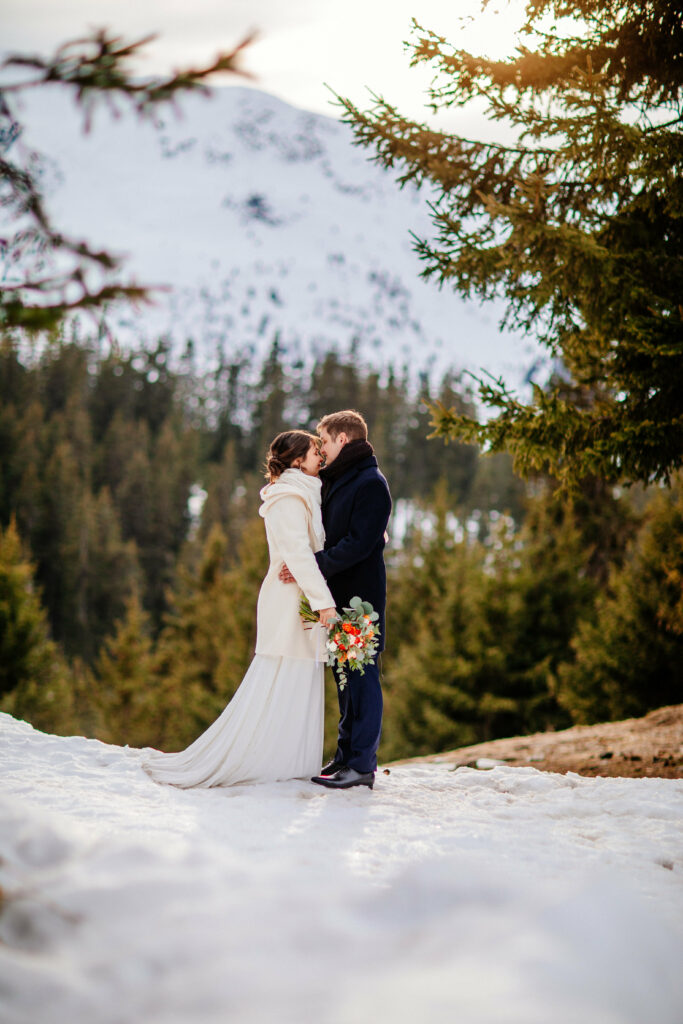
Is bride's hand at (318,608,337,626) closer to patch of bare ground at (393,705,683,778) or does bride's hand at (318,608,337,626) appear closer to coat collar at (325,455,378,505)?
coat collar at (325,455,378,505)

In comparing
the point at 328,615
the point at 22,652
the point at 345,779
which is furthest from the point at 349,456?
the point at 22,652

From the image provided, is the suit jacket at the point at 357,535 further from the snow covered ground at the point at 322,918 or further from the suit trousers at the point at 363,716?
the snow covered ground at the point at 322,918

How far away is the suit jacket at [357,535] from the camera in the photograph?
16.0ft

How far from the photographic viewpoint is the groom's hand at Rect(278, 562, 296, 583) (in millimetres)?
4973

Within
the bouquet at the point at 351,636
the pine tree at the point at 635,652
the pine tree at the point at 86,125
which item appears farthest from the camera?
the pine tree at the point at 635,652

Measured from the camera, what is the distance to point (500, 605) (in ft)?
58.7

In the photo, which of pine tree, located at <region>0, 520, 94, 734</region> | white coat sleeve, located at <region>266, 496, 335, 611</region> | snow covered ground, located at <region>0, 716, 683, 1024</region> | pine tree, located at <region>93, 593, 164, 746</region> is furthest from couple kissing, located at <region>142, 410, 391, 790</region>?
pine tree, located at <region>93, 593, 164, 746</region>

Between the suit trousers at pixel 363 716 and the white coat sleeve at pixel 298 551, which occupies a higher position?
the white coat sleeve at pixel 298 551

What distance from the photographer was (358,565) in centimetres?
513

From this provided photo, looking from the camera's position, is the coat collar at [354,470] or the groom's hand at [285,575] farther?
the coat collar at [354,470]

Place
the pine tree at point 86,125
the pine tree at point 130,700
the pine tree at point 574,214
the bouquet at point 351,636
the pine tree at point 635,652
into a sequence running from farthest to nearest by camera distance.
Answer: the pine tree at point 130,700 → the pine tree at point 635,652 → the pine tree at point 574,214 → the bouquet at point 351,636 → the pine tree at point 86,125

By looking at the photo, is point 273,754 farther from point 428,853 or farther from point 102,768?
point 428,853

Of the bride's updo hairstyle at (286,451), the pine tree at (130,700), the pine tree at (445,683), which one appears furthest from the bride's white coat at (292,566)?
the pine tree at (130,700)

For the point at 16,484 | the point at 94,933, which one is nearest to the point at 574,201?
the point at 94,933
